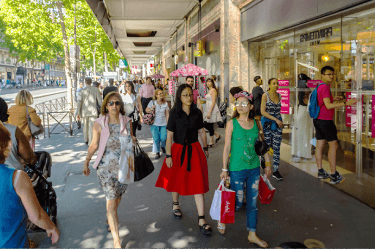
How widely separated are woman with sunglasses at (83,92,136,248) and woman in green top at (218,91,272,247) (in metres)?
1.22

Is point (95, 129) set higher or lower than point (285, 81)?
lower

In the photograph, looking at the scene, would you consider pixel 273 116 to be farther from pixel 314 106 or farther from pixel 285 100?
pixel 285 100

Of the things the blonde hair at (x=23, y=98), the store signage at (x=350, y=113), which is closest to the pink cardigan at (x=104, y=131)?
the blonde hair at (x=23, y=98)

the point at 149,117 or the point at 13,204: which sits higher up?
the point at 149,117

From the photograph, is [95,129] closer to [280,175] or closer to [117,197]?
[117,197]

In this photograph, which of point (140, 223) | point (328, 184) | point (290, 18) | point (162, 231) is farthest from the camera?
point (290, 18)

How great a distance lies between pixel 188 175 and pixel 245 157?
2.98 feet

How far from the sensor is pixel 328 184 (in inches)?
253

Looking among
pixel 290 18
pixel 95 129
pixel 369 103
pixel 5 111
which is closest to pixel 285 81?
pixel 290 18

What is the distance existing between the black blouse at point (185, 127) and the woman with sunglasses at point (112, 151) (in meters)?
0.64

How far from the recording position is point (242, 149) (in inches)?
160

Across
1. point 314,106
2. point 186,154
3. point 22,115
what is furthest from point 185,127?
point 22,115

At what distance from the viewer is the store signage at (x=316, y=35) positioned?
7900mm

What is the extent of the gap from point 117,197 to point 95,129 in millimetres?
863
